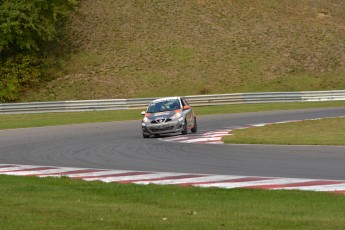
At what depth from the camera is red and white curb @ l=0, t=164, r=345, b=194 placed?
15367 millimetres

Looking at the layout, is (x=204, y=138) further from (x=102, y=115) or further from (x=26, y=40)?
(x=26, y=40)

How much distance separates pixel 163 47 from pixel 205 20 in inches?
219

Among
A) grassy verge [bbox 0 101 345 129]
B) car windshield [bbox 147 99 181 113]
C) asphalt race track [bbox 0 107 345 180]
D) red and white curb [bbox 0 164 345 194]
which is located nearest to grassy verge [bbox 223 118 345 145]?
asphalt race track [bbox 0 107 345 180]

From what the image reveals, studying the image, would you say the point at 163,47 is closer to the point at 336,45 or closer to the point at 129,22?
the point at 129,22

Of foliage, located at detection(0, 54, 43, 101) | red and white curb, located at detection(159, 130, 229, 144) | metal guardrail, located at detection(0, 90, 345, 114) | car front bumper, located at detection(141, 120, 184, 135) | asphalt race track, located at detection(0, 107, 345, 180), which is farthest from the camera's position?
foliage, located at detection(0, 54, 43, 101)

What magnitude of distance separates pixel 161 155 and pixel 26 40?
4534 cm

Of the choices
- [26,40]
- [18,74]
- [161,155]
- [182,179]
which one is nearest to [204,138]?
[161,155]

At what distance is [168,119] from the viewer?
31719mm

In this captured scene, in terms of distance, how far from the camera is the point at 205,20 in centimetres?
7550

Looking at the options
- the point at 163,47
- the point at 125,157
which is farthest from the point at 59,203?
the point at 163,47

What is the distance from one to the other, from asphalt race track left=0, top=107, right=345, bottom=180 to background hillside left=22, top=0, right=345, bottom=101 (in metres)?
28.7

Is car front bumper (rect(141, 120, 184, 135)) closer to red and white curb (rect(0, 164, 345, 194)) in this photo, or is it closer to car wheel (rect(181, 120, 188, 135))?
car wheel (rect(181, 120, 188, 135))

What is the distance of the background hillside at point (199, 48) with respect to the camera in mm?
64875

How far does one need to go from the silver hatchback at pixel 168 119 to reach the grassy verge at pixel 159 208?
1508 cm
